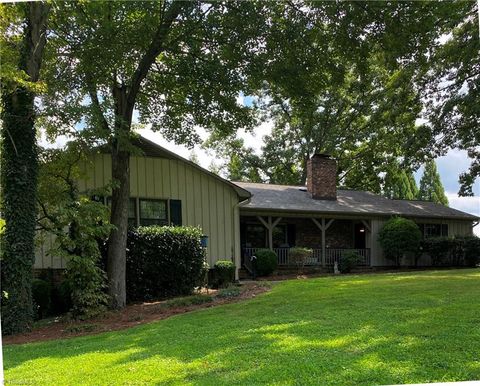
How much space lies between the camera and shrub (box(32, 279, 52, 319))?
38.0 feet

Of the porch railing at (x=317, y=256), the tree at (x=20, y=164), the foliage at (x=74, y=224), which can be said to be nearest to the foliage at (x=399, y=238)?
the porch railing at (x=317, y=256)

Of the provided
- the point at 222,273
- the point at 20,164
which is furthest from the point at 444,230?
the point at 20,164

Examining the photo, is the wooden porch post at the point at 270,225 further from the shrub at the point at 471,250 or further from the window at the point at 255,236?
the shrub at the point at 471,250

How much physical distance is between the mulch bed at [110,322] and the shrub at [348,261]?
9.25 m

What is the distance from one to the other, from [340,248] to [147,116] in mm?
11844

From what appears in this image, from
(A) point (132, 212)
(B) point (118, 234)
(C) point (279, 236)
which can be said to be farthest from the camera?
(C) point (279, 236)

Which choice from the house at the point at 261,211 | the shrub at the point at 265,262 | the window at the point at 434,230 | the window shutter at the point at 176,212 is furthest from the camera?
the window at the point at 434,230

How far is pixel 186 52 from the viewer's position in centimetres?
1212

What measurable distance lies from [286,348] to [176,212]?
10.3 m

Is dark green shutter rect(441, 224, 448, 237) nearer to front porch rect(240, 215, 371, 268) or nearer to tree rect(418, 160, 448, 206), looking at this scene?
front porch rect(240, 215, 371, 268)

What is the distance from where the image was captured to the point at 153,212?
15117mm

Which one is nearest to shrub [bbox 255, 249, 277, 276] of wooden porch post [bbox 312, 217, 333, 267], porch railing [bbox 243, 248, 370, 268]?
porch railing [bbox 243, 248, 370, 268]

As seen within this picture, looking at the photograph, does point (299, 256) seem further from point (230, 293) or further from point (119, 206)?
point (119, 206)

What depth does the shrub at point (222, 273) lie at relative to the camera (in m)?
15.4
